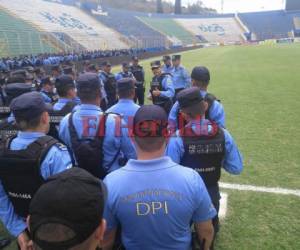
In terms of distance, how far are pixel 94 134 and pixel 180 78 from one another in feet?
20.6

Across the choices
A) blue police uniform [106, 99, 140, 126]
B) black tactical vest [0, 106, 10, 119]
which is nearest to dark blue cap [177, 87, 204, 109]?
blue police uniform [106, 99, 140, 126]

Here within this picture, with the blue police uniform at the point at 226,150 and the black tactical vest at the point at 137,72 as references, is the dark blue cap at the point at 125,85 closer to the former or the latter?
the blue police uniform at the point at 226,150

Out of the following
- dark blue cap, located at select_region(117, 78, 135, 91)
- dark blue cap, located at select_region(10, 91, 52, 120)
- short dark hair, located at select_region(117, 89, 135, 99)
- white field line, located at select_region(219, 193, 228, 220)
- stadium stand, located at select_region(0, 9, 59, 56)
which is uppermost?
stadium stand, located at select_region(0, 9, 59, 56)

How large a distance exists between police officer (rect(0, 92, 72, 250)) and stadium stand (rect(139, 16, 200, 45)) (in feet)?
242

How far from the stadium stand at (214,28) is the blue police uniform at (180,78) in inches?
3196

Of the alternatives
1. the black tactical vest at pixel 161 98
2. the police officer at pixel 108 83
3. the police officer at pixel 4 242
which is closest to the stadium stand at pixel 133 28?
the police officer at pixel 108 83

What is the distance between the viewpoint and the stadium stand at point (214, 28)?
292 feet

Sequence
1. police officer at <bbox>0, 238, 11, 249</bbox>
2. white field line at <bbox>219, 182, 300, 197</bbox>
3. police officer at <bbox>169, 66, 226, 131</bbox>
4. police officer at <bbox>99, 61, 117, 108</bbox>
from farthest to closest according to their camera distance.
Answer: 1. police officer at <bbox>99, 61, 117, 108</bbox>
2. white field line at <bbox>219, 182, 300, 197</bbox>
3. police officer at <bbox>169, 66, 226, 131</bbox>
4. police officer at <bbox>0, 238, 11, 249</bbox>

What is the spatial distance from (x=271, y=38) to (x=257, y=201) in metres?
93.9

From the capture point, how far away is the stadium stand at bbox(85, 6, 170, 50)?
62944 mm

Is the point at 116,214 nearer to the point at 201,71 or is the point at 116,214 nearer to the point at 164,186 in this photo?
the point at 164,186

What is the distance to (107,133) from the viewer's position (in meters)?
3.78

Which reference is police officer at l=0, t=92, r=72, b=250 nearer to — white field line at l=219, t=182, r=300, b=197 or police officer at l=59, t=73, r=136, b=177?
police officer at l=59, t=73, r=136, b=177

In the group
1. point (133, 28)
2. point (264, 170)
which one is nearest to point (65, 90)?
point (264, 170)
